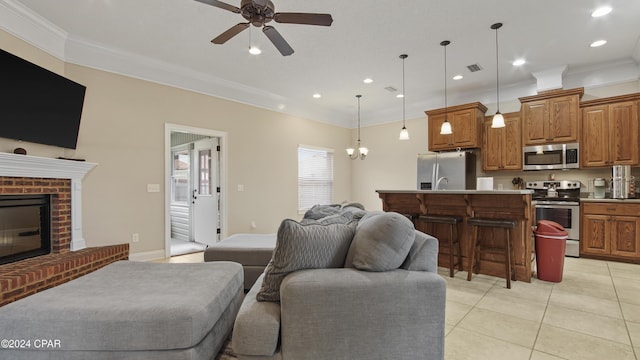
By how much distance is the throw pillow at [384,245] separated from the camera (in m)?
1.49

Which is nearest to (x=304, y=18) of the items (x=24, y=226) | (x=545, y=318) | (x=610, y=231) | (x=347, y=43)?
(x=347, y=43)

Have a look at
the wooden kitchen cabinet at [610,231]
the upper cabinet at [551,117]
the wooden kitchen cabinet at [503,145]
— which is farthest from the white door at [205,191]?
the wooden kitchen cabinet at [610,231]

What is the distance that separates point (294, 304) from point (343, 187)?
6.09 m

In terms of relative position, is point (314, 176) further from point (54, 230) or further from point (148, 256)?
point (54, 230)

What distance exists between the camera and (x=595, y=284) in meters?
3.16

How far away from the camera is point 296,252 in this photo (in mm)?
1495

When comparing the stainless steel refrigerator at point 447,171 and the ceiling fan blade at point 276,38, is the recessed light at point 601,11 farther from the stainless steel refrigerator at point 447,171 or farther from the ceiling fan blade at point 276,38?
the ceiling fan blade at point 276,38

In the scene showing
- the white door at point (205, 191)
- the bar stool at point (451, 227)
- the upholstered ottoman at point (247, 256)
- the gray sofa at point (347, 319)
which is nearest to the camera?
the gray sofa at point (347, 319)

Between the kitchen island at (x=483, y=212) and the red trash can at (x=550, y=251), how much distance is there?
4.1 inches

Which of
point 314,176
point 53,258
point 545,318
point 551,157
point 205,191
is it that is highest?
point 551,157

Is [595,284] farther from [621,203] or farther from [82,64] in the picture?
[82,64]

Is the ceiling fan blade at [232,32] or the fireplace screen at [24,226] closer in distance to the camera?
the ceiling fan blade at [232,32]

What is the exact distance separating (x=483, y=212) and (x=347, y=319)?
284 cm

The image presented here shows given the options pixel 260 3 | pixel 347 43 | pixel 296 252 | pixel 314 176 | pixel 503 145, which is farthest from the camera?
pixel 314 176
